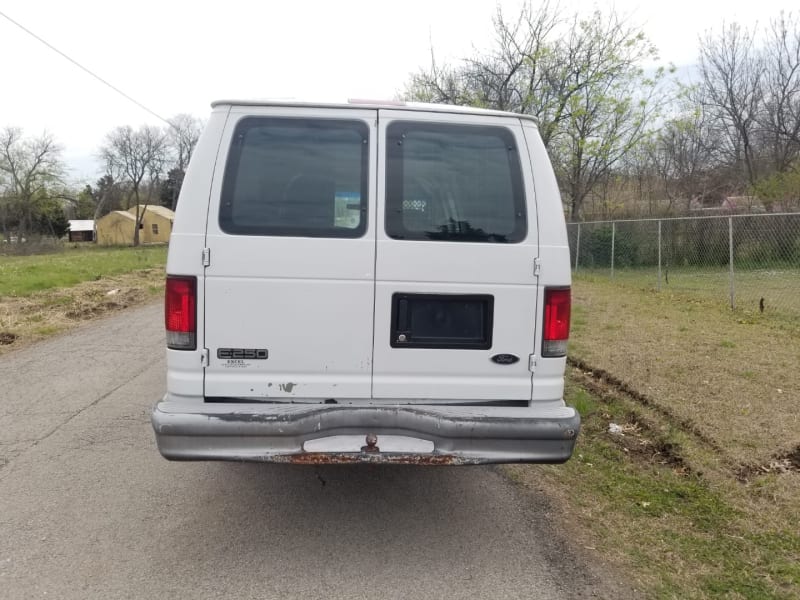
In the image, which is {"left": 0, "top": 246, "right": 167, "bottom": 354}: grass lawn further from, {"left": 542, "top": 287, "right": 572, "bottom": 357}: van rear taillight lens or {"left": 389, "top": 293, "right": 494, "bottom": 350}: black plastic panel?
{"left": 542, "top": 287, "right": 572, "bottom": 357}: van rear taillight lens

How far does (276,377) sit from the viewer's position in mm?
3109

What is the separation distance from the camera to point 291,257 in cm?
303

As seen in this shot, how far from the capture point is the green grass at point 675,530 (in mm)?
2902

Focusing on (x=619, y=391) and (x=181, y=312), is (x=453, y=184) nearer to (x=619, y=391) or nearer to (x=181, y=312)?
(x=181, y=312)

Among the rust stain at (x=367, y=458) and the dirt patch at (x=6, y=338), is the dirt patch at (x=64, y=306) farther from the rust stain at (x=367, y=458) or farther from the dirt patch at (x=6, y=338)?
the rust stain at (x=367, y=458)

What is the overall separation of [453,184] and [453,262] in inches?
16.8

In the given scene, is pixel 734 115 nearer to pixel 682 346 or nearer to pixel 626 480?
pixel 682 346

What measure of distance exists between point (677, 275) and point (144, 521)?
15237 mm

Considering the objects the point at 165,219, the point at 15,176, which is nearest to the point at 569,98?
the point at 15,176

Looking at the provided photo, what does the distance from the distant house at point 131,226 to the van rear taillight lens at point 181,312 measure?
83.4 metres

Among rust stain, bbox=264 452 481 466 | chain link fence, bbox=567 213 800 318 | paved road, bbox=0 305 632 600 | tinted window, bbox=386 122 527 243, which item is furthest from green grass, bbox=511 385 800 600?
chain link fence, bbox=567 213 800 318

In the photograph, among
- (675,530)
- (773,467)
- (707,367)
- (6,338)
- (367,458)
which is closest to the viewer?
(367,458)

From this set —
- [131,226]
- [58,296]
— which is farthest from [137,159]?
[58,296]

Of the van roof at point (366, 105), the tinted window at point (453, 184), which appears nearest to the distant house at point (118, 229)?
the van roof at point (366, 105)
